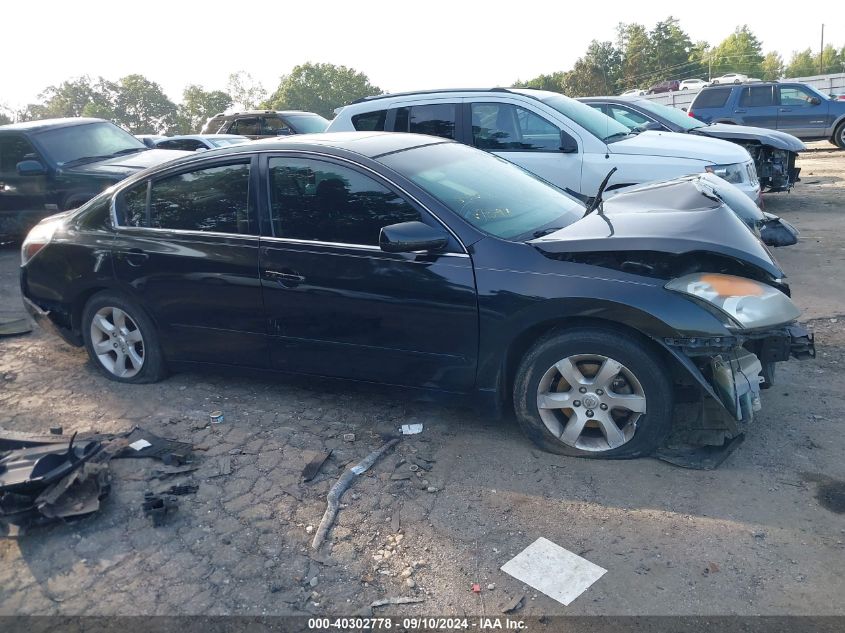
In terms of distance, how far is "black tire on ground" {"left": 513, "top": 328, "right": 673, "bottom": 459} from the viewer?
3.62 metres

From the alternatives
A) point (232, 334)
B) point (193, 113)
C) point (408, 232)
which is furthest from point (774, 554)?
point (193, 113)

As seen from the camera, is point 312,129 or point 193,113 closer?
point 312,129

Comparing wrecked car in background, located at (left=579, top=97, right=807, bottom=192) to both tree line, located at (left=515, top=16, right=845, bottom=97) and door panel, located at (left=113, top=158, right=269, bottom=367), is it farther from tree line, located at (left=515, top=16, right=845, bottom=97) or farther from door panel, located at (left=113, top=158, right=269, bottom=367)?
tree line, located at (left=515, top=16, right=845, bottom=97)

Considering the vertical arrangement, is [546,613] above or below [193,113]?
below

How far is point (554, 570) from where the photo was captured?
3.01 m

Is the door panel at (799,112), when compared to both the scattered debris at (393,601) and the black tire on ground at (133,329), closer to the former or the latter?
the black tire on ground at (133,329)

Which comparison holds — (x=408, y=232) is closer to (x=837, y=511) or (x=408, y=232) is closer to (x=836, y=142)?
(x=837, y=511)

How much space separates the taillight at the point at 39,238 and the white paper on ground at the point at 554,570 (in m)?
4.30

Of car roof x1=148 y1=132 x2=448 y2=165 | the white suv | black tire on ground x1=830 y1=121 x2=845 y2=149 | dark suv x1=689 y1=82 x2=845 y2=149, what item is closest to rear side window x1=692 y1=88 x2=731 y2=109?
dark suv x1=689 y1=82 x2=845 y2=149

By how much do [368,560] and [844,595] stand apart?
1.88 m

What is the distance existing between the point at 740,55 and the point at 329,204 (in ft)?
351

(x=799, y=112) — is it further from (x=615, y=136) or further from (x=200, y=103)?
(x=200, y=103)

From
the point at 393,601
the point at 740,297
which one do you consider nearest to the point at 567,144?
the point at 740,297

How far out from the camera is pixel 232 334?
15.3 ft
